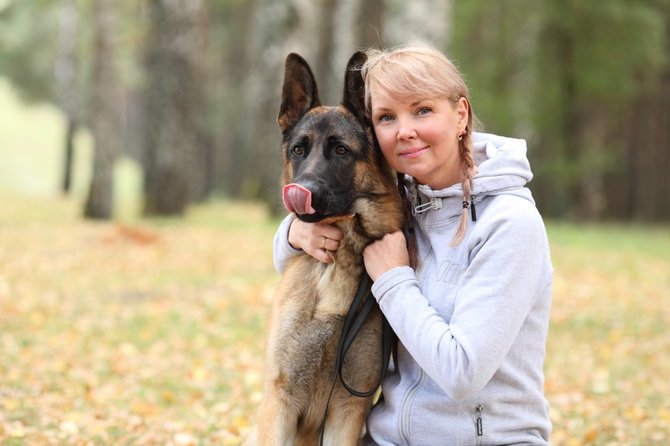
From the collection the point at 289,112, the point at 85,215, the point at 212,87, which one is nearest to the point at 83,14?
the point at 212,87

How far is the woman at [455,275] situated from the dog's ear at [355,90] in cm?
7

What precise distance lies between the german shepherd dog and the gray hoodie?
16 cm

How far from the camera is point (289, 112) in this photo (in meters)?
3.51

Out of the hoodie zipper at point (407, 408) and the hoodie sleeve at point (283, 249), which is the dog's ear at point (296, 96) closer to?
the hoodie sleeve at point (283, 249)

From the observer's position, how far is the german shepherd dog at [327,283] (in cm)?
312

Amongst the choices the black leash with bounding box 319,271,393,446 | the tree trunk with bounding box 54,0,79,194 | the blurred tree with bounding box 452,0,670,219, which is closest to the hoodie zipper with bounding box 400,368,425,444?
the black leash with bounding box 319,271,393,446

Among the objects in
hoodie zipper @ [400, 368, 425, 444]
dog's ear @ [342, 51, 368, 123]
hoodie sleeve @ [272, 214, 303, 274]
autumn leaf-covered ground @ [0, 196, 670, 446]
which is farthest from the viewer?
autumn leaf-covered ground @ [0, 196, 670, 446]

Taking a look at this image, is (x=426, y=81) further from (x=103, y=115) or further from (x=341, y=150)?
(x=103, y=115)

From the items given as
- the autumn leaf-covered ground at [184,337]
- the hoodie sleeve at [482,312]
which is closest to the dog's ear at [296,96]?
the hoodie sleeve at [482,312]

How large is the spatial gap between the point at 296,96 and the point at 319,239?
0.67 metres

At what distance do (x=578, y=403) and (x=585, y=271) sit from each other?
5.86 metres

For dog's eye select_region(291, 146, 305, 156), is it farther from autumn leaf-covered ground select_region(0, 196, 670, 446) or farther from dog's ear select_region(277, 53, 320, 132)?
autumn leaf-covered ground select_region(0, 196, 670, 446)

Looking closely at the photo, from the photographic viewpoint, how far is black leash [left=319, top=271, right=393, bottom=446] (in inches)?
122

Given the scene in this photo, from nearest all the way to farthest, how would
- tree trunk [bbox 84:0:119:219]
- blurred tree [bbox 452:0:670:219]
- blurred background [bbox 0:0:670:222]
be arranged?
tree trunk [bbox 84:0:119:219]
blurred background [bbox 0:0:670:222]
blurred tree [bbox 452:0:670:219]
